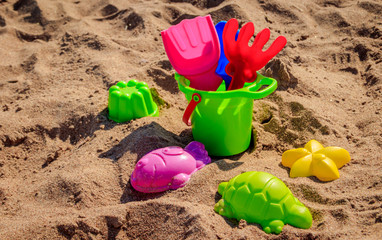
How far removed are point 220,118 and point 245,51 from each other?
1.19 ft

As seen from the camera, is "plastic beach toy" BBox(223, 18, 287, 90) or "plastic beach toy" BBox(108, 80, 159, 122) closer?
"plastic beach toy" BBox(223, 18, 287, 90)

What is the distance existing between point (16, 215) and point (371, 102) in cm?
200

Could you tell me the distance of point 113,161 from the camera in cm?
204

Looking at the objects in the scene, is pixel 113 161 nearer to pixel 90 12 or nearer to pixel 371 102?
pixel 371 102

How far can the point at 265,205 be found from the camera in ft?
5.15

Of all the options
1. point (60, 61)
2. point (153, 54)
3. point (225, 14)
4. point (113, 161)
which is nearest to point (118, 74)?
point (153, 54)

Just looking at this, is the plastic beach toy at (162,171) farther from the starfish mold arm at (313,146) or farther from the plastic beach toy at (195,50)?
the starfish mold arm at (313,146)

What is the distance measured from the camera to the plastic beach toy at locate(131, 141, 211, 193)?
71.1 inches

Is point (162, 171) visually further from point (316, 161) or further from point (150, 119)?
point (316, 161)

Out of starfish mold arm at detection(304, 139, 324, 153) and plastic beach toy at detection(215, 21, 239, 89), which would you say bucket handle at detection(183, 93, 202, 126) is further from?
starfish mold arm at detection(304, 139, 324, 153)

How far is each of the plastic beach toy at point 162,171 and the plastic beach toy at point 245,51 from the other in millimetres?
547

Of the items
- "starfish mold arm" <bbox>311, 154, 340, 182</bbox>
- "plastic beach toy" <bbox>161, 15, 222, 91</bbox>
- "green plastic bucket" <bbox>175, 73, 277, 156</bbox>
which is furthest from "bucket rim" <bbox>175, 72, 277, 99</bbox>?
"starfish mold arm" <bbox>311, 154, 340, 182</bbox>

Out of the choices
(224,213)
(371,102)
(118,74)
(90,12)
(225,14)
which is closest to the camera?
(224,213)

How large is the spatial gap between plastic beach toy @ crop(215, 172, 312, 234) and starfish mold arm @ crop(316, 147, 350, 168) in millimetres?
376
